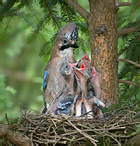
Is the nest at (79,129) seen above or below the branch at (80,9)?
below

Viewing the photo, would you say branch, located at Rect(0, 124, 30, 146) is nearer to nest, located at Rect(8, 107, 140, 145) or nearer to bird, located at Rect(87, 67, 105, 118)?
nest, located at Rect(8, 107, 140, 145)

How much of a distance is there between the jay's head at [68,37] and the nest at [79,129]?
39.6 inches

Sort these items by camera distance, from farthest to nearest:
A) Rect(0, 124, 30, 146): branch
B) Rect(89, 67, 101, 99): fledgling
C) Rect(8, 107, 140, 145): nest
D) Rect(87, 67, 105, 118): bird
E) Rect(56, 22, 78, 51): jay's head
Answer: Rect(56, 22, 78, 51): jay's head → Rect(89, 67, 101, 99): fledgling → Rect(87, 67, 105, 118): bird → Rect(8, 107, 140, 145): nest → Rect(0, 124, 30, 146): branch

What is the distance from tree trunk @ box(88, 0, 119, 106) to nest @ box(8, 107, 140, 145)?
0.48m

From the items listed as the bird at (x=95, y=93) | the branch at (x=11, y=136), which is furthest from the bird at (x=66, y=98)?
the branch at (x=11, y=136)

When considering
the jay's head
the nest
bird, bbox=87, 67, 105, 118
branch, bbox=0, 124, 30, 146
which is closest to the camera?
branch, bbox=0, 124, 30, 146

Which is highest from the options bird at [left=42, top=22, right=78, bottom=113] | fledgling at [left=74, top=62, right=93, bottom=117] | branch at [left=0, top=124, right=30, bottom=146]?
bird at [left=42, top=22, right=78, bottom=113]

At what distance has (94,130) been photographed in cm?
284

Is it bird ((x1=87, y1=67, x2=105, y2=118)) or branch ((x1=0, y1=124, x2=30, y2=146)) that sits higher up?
bird ((x1=87, y1=67, x2=105, y2=118))

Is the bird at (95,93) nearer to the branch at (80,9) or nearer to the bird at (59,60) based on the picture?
the bird at (59,60)

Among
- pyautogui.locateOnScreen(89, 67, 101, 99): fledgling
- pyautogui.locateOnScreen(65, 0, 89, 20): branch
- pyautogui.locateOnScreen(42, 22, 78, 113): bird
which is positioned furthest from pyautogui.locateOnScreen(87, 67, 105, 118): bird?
pyautogui.locateOnScreen(65, 0, 89, 20): branch

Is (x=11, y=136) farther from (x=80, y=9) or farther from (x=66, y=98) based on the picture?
(x=80, y=9)

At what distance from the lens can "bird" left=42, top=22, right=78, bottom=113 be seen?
3725mm

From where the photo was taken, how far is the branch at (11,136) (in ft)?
8.15
